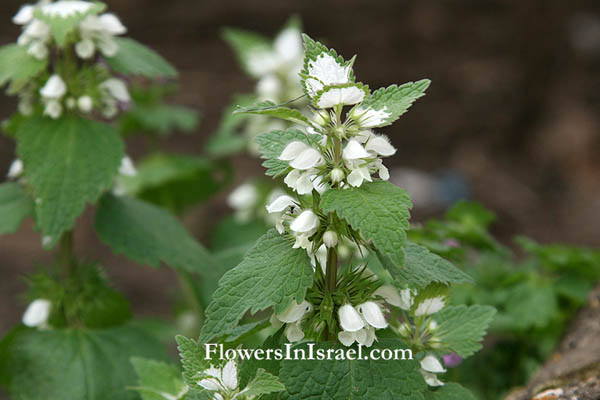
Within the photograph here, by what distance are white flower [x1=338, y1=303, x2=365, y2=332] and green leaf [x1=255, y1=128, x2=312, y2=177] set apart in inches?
12.3

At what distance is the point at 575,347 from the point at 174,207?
209 centimetres

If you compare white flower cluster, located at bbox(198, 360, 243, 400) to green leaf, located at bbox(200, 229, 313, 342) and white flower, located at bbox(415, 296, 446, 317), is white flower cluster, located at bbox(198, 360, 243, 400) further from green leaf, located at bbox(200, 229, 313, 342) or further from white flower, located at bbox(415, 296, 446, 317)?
white flower, located at bbox(415, 296, 446, 317)

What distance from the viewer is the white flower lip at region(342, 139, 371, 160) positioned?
1.32 m

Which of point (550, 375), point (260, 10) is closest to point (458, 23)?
point (260, 10)

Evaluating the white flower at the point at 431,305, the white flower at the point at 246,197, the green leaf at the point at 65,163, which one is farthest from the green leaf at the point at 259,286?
the white flower at the point at 246,197

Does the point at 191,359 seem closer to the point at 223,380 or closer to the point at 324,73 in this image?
the point at 223,380

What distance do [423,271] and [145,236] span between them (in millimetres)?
1125

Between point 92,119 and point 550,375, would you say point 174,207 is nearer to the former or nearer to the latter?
point 92,119

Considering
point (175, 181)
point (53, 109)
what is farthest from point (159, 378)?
point (175, 181)

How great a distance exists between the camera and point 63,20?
74.6 inches

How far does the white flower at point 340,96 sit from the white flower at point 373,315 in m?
0.42

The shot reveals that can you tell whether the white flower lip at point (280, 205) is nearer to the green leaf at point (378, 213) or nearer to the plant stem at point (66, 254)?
the green leaf at point (378, 213)

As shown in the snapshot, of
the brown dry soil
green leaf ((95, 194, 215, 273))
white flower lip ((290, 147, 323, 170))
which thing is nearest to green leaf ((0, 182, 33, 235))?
green leaf ((95, 194, 215, 273))

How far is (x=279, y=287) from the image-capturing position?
4.42ft
